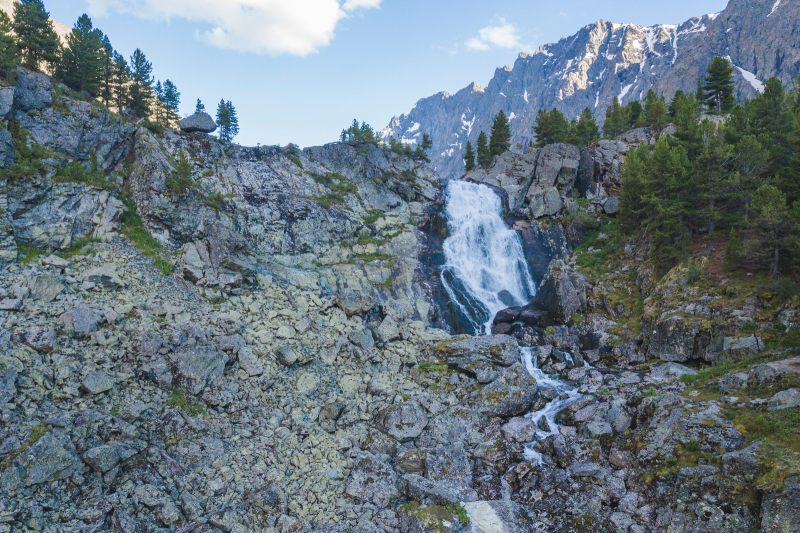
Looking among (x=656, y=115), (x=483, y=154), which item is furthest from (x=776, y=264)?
(x=483, y=154)

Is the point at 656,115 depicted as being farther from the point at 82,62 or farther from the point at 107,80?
the point at 82,62

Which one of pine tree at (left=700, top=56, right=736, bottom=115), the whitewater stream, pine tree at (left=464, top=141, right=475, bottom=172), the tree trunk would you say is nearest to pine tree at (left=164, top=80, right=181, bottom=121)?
the whitewater stream

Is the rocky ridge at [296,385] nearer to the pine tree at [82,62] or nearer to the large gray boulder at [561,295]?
the large gray boulder at [561,295]

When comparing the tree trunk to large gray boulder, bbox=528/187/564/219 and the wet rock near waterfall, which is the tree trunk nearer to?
the wet rock near waterfall

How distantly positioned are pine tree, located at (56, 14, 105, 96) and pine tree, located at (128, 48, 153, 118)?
13.0ft

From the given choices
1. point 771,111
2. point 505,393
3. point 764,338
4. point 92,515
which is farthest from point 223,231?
point 771,111

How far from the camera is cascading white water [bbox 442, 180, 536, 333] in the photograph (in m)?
37.3

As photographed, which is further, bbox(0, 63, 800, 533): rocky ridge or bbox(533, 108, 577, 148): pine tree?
bbox(533, 108, 577, 148): pine tree

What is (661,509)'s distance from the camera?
12.3 meters

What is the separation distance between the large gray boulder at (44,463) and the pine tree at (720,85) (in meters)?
81.7

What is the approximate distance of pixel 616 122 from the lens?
64.8m

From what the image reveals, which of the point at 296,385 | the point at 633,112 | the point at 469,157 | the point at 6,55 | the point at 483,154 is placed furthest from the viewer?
the point at 469,157

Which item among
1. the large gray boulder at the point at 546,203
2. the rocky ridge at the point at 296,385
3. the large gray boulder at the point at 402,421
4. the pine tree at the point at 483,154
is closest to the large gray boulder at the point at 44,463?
the rocky ridge at the point at 296,385

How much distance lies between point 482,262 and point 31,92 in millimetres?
43133
